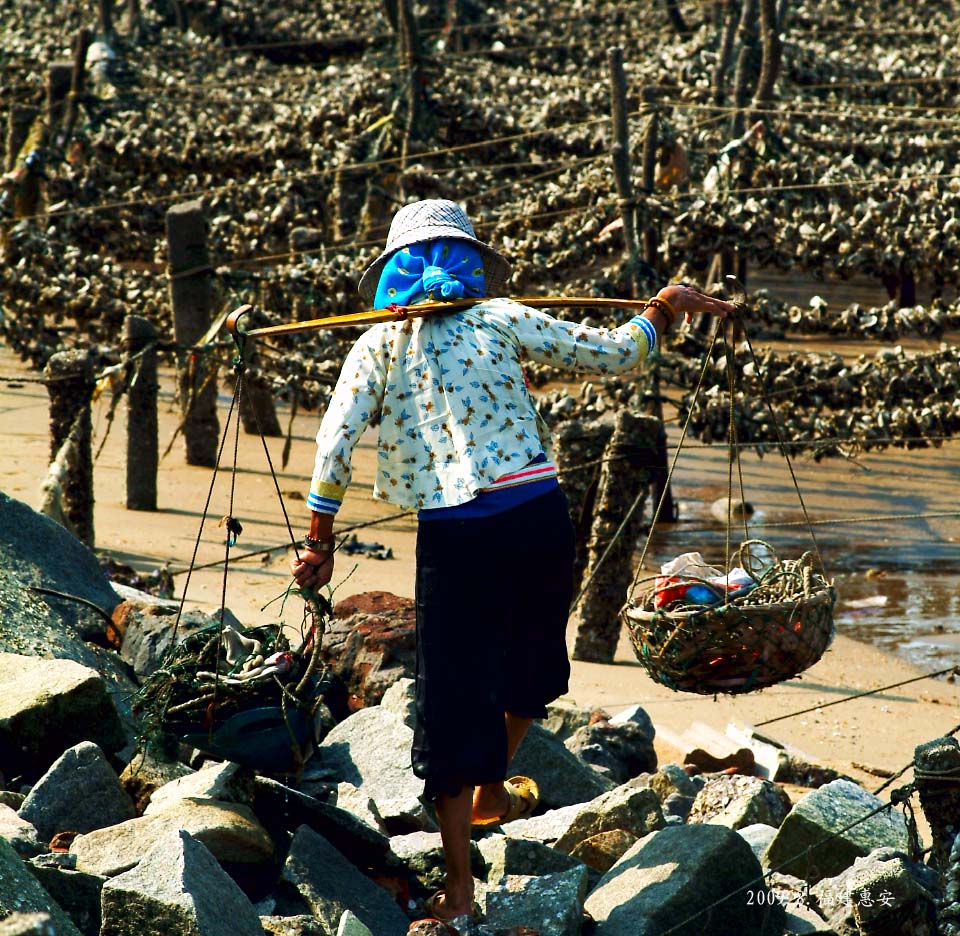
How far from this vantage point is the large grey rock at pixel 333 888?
3275 millimetres

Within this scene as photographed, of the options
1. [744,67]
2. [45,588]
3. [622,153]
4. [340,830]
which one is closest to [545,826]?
[340,830]

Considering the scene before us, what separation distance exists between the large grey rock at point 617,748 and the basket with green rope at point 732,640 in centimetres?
143

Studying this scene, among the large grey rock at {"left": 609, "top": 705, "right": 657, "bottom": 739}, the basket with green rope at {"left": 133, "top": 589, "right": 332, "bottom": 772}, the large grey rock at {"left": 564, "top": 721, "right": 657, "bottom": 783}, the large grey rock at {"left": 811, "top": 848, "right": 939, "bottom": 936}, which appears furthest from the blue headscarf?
the large grey rock at {"left": 609, "top": 705, "right": 657, "bottom": 739}

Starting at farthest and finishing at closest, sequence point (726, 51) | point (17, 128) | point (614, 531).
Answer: point (726, 51)
point (17, 128)
point (614, 531)

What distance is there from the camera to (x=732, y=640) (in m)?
3.62

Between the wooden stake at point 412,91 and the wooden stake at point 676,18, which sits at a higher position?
the wooden stake at point 676,18

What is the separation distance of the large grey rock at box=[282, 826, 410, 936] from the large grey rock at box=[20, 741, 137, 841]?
0.59 meters

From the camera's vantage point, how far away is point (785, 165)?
1005cm

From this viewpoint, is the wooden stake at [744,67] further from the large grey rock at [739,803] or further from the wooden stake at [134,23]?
the wooden stake at [134,23]

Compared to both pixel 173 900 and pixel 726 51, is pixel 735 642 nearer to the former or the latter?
pixel 173 900

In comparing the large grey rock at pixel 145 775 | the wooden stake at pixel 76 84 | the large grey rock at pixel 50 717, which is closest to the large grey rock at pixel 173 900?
the large grey rock at pixel 145 775

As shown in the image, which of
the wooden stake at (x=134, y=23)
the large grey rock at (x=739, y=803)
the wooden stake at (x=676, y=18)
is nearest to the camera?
the large grey rock at (x=739, y=803)

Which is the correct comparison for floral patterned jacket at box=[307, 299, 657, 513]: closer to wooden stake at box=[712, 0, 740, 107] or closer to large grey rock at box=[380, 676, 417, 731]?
large grey rock at box=[380, 676, 417, 731]

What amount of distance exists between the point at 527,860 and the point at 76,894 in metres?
1.23
